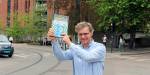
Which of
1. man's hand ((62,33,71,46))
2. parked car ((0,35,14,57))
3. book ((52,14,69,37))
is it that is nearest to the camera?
man's hand ((62,33,71,46))

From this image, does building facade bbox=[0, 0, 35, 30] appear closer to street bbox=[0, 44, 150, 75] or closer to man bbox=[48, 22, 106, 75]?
street bbox=[0, 44, 150, 75]

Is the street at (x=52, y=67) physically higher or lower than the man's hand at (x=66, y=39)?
lower

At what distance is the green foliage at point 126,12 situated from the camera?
165 ft

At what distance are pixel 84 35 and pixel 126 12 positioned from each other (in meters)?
46.1

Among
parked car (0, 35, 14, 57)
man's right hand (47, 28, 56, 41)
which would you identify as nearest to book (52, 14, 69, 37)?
man's right hand (47, 28, 56, 41)

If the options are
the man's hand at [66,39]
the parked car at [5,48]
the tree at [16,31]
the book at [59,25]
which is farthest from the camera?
the tree at [16,31]

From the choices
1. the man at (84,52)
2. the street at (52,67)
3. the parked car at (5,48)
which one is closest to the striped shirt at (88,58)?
the man at (84,52)

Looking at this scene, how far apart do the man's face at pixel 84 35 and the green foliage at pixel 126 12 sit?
148 ft

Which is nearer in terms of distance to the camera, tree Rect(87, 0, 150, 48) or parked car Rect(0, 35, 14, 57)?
parked car Rect(0, 35, 14, 57)

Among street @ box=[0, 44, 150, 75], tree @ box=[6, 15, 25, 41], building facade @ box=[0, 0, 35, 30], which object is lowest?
tree @ box=[6, 15, 25, 41]

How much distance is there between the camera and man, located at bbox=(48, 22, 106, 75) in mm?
5109

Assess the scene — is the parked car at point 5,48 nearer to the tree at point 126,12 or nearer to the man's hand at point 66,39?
the tree at point 126,12

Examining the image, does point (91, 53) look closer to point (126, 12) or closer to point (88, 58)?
point (88, 58)

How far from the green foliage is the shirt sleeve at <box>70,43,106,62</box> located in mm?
44883
